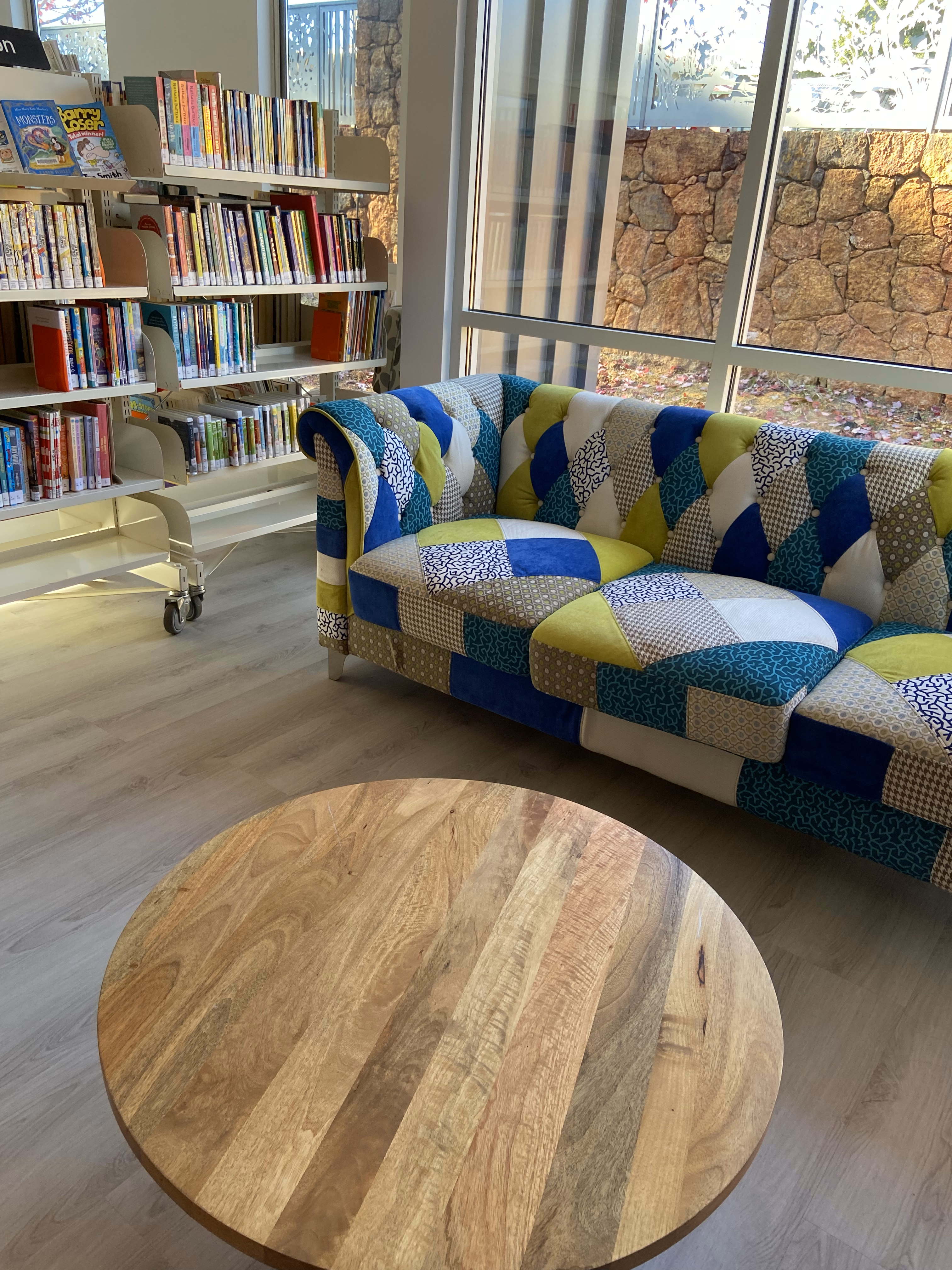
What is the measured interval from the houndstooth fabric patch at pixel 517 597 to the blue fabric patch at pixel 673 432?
49 centimetres

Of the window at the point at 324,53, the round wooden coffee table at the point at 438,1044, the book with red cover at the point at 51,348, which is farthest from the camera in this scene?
the window at the point at 324,53

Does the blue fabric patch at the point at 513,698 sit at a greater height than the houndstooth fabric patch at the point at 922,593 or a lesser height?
lesser

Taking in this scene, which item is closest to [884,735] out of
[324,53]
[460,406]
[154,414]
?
[460,406]

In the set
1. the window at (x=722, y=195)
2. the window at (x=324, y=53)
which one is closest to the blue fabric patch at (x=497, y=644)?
the window at (x=722, y=195)

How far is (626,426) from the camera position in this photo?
2688mm

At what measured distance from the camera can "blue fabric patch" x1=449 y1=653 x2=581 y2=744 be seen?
2.24 m

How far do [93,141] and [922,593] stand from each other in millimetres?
2543

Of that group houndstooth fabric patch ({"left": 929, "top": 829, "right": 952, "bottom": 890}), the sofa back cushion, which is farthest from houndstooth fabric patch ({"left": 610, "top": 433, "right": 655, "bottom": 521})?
houndstooth fabric patch ({"left": 929, "top": 829, "right": 952, "bottom": 890})

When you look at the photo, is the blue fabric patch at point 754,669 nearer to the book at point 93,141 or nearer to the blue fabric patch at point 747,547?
the blue fabric patch at point 747,547

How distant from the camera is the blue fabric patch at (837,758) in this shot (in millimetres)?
1781

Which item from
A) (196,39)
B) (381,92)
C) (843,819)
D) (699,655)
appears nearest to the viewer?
(843,819)

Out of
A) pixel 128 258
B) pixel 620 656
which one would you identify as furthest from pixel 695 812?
pixel 128 258

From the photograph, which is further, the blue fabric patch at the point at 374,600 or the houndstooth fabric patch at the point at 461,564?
the blue fabric patch at the point at 374,600

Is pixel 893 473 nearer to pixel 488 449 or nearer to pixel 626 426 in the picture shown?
pixel 626 426
